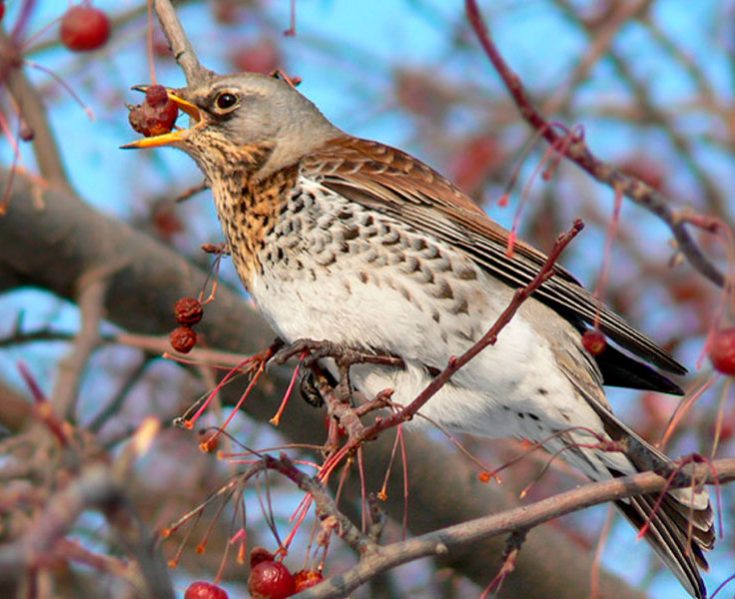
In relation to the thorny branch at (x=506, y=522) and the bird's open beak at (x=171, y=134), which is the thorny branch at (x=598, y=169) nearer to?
the thorny branch at (x=506, y=522)

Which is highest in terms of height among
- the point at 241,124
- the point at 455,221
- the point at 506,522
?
the point at 455,221

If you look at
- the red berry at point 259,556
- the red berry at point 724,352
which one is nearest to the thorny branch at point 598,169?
the red berry at point 724,352

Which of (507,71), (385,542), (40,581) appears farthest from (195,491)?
(40,581)

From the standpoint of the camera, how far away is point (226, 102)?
413 cm

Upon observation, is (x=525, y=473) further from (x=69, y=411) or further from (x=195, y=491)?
(x=69, y=411)

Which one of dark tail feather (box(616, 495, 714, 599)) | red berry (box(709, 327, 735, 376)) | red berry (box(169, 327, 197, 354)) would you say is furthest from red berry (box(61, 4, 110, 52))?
dark tail feather (box(616, 495, 714, 599))

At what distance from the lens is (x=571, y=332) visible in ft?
13.2

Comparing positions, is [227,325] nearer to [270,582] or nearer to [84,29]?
[84,29]

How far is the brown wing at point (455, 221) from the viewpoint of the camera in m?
3.78

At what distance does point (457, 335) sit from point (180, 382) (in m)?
2.92

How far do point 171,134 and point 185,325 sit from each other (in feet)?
2.51

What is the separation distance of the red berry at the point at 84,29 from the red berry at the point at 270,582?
61.2 inches

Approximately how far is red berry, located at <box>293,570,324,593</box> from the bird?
Result: 0.89 meters

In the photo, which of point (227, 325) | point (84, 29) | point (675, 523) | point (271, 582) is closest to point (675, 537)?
point (675, 523)
